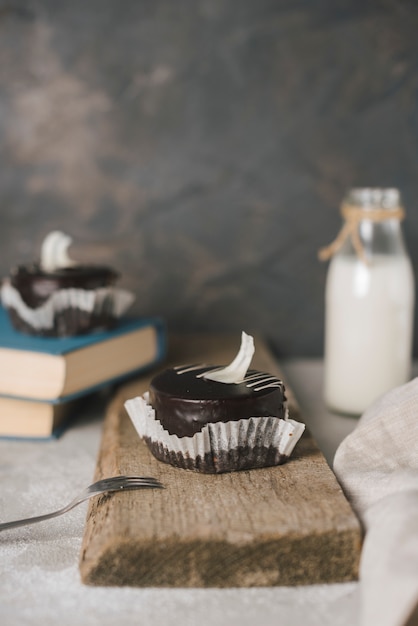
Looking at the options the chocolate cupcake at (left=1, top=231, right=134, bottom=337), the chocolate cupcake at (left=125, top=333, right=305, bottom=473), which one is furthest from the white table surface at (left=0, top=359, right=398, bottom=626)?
the chocolate cupcake at (left=1, top=231, right=134, bottom=337)

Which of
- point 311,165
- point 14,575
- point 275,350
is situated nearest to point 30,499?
point 14,575

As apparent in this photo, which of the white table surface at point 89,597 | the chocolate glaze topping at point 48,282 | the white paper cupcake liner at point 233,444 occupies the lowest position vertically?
the white table surface at point 89,597

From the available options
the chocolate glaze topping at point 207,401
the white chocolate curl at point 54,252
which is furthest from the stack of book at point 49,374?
the chocolate glaze topping at point 207,401

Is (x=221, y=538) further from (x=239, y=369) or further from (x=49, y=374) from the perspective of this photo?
(x=49, y=374)

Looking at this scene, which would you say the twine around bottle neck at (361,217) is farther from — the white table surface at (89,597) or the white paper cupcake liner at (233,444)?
the white table surface at (89,597)

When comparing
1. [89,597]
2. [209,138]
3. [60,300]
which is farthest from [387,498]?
[209,138]

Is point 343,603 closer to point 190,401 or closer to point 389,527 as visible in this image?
point 389,527
